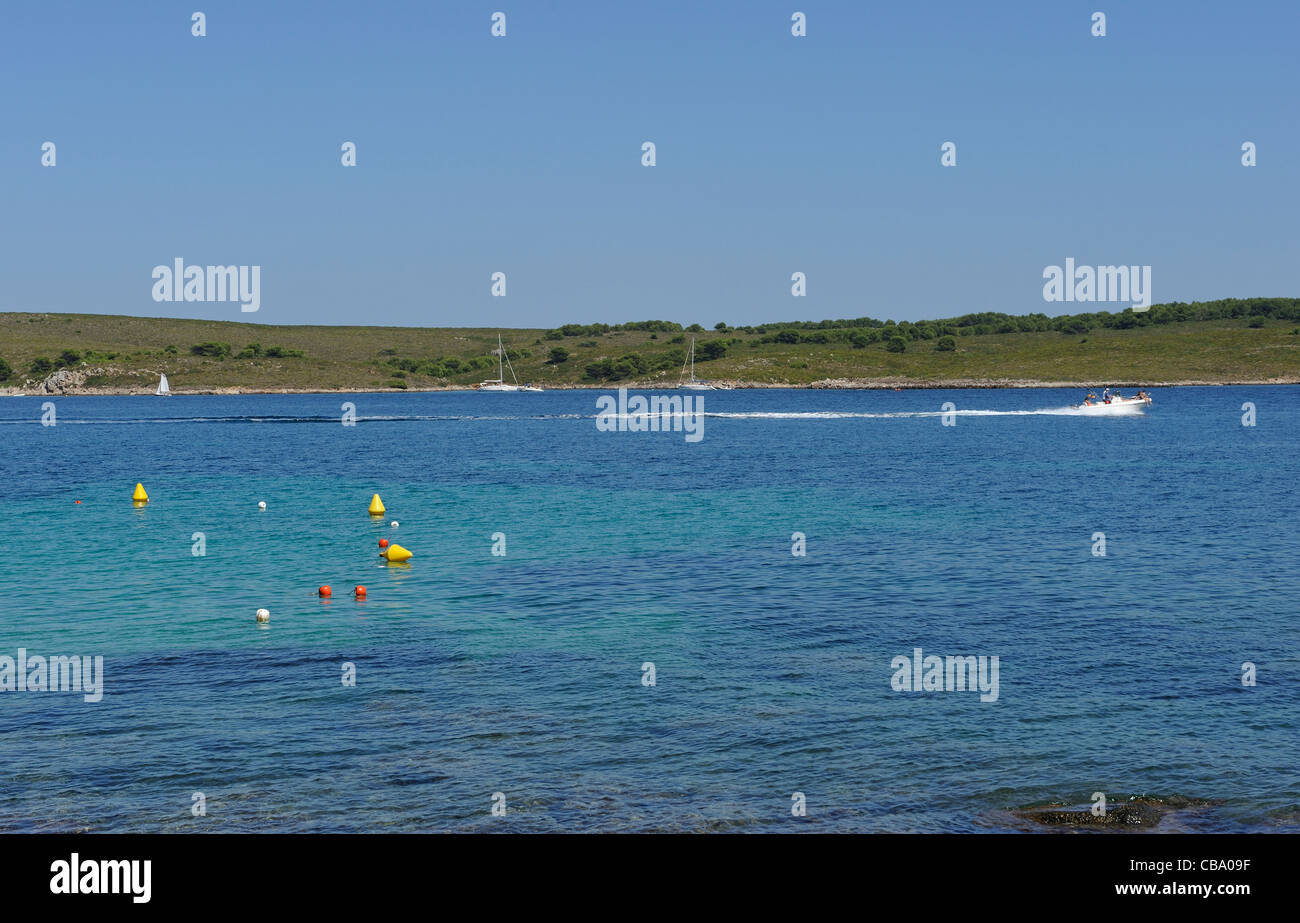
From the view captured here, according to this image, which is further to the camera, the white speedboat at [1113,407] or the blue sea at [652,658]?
the white speedboat at [1113,407]

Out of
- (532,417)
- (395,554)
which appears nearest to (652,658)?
(395,554)

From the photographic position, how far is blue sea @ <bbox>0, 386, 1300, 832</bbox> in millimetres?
19391

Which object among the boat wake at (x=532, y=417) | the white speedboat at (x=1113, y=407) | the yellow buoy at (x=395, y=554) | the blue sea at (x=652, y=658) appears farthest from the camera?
the boat wake at (x=532, y=417)

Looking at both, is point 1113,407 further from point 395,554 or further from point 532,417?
point 395,554

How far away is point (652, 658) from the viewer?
1142 inches

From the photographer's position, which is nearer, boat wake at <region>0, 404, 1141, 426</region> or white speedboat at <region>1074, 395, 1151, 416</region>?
white speedboat at <region>1074, 395, 1151, 416</region>

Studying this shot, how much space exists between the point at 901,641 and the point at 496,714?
11475 mm

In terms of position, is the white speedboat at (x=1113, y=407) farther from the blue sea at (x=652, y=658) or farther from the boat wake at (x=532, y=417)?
the blue sea at (x=652, y=658)

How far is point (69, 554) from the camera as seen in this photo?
48.3 meters

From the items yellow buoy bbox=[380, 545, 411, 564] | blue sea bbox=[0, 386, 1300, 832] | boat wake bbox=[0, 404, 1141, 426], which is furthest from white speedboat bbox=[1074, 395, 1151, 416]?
yellow buoy bbox=[380, 545, 411, 564]

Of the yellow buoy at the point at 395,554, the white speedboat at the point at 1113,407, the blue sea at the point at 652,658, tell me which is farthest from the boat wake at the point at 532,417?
the yellow buoy at the point at 395,554

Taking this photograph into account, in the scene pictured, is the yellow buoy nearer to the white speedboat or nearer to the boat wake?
the boat wake

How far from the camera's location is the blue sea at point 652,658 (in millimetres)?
19391
